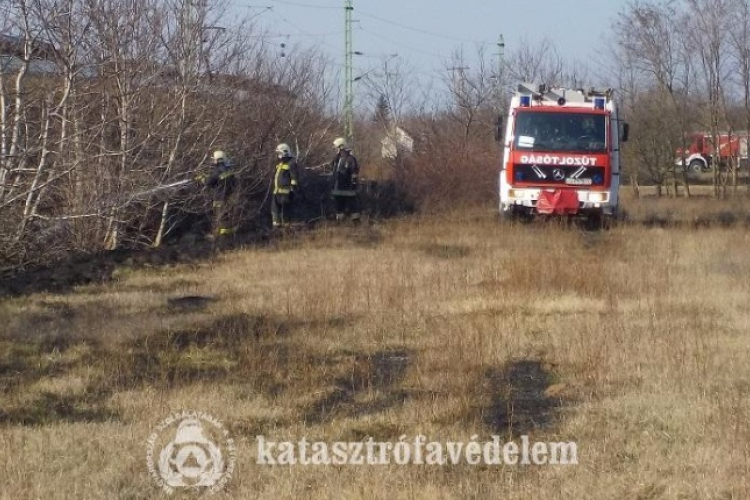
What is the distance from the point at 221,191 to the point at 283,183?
6.24ft

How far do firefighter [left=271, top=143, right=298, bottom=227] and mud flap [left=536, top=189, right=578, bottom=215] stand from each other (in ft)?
14.6

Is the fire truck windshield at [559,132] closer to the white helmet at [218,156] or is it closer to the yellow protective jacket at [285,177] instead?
the yellow protective jacket at [285,177]

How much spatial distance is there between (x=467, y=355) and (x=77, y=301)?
468 cm

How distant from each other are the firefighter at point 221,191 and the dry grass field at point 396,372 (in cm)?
347

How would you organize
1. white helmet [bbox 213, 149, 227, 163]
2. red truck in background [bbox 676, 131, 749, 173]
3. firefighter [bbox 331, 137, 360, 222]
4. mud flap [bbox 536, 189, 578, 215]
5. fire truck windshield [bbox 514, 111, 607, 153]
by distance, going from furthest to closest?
red truck in background [bbox 676, 131, 749, 173] < firefighter [bbox 331, 137, 360, 222] < fire truck windshield [bbox 514, 111, 607, 153] < mud flap [bbox 536, 189, 578, 215] < white helmet [bbox 213, 149, 227, 163]

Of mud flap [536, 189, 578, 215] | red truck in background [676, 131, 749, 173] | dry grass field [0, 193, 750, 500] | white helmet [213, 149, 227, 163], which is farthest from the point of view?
red truck in background [676, 131, 749, 173]

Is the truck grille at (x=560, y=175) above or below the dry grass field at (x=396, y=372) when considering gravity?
above

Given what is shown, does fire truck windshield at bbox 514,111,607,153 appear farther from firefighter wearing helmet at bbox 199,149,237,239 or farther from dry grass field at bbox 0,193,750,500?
firefighter wearing helmet at bbox 199,149,237,239

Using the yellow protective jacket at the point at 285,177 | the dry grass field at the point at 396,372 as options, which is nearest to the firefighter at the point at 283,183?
the yellow protective jacket at the point at 285,177

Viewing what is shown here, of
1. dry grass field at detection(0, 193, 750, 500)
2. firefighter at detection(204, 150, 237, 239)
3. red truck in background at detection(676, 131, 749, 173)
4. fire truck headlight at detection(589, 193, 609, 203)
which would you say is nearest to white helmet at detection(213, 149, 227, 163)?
firefighter at detection(204, 150, 237, 239)

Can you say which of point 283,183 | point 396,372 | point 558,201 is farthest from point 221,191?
point 396,372

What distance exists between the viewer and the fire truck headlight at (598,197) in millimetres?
17469

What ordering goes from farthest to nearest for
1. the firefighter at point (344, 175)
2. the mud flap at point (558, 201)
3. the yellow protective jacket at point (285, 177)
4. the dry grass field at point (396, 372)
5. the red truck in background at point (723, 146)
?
the red truck in background at point (723, 146) → the firefighter at point (344, 175) → the yellow protective jacket at point (285, 177) → the mud flap at point (558, 201) → the dry grass field at point (396, 372)

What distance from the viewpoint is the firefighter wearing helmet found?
1656 centimetres
